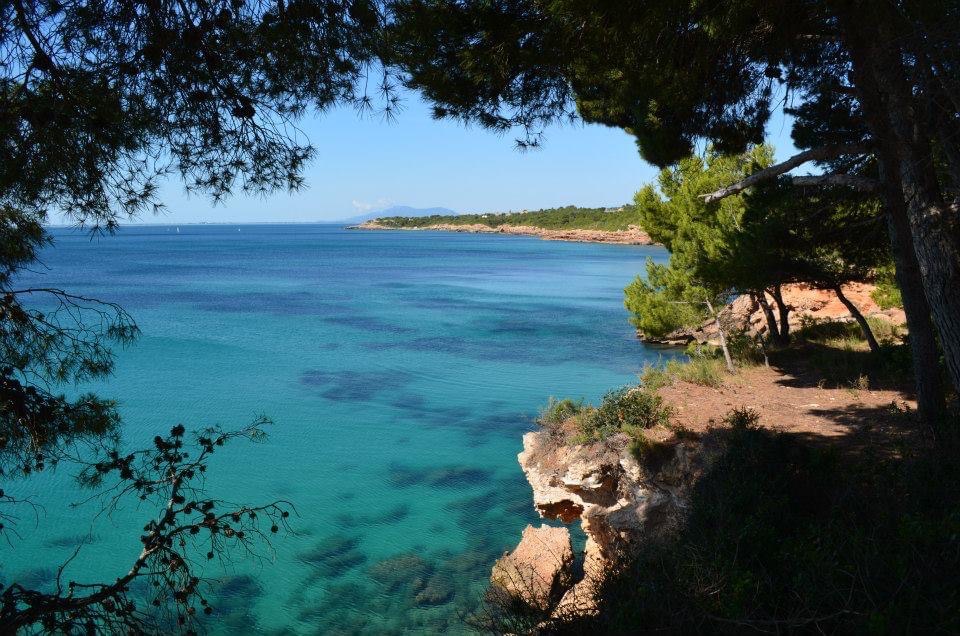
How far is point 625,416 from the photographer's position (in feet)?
29.9

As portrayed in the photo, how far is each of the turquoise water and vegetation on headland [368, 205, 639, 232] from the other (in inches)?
1777

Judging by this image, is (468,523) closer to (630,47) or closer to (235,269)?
(630,47)

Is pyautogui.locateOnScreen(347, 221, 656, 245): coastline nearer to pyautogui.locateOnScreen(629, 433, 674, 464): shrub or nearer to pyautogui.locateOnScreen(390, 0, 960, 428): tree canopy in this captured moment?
pyautogui.locateOnScreen(629, 433, 674, 464): shrub

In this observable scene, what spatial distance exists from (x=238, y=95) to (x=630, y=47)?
10.3 feet

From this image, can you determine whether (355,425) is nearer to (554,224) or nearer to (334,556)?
(334,556)

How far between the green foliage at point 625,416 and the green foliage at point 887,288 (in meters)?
4.39

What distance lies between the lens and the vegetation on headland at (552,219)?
318 ft

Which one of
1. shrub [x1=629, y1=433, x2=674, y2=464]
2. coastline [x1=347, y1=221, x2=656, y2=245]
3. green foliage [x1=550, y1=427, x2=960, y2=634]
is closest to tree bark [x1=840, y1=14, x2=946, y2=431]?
green foliage [x1=550, y1=427, x2=960, y2=634]

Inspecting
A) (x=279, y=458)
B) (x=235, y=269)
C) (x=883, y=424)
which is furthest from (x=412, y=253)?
(x=883, y=424)

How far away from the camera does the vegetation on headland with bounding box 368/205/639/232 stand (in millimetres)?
96812

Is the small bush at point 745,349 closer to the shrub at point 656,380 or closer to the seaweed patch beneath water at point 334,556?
the shrub at point 656,380

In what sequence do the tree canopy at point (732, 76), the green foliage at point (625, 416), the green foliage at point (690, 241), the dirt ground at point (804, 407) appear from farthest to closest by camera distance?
the green foliage at point (690, 241) < the green foliage at point (625, 416) < the dirt ground at point (804, 407) < the tree canopy at point (732, 76)

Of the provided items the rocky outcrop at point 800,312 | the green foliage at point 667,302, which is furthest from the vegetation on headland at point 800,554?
the rocky outcrop at point 800,312

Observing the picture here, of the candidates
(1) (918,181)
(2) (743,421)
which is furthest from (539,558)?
(1) (918,181)
